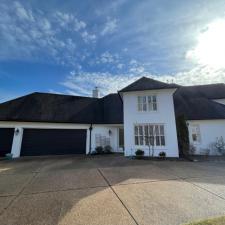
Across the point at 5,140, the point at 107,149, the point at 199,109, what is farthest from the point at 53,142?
the point at 199,109

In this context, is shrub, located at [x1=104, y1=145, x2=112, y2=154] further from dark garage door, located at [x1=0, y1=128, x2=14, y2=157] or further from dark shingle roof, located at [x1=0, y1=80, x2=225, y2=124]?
dark garage door, located at [x1=0, y1=128, x2=14, y2=157]

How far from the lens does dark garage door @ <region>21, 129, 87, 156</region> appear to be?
12150 millimetres

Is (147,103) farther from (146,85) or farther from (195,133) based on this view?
(195,133)

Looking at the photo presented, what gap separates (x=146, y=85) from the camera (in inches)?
463

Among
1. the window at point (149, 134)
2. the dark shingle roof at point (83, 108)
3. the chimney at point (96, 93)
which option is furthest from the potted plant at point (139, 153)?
the chimney at point (96, 93)

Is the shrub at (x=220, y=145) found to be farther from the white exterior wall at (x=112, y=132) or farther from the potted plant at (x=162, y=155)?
→ the white exterior wall at (x=112, y=132)

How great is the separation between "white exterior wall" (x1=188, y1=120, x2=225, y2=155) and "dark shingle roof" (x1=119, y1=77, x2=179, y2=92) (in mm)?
5229

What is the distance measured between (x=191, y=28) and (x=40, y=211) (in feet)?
35.7

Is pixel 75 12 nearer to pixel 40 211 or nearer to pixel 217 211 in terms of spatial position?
pixel 40 211

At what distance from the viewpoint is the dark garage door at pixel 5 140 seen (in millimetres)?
11477

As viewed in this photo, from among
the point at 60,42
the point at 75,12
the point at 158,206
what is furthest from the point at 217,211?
the point at 60,42

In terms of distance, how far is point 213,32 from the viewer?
7.39 meters

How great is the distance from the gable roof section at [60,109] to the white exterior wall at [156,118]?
2822 mm

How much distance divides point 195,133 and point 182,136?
10.1 ft
